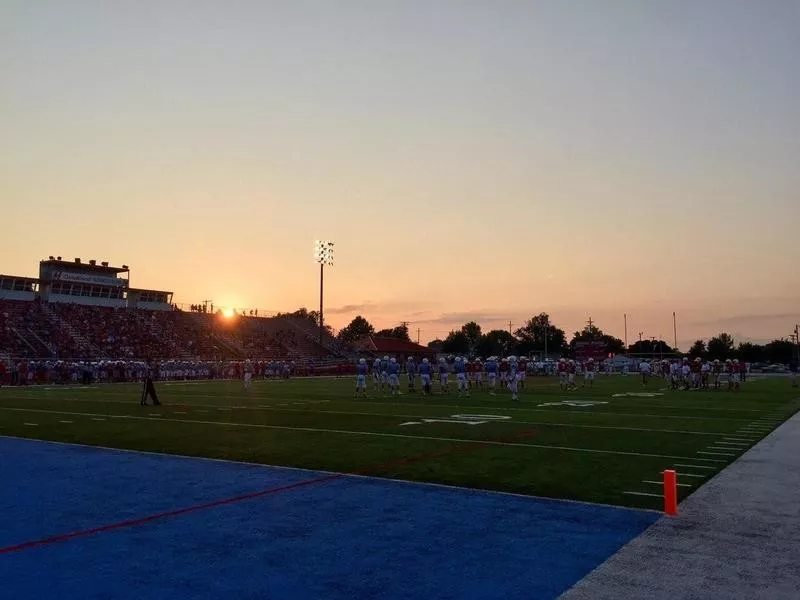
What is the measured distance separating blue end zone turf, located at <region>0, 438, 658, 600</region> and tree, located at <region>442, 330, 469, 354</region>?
144178mm

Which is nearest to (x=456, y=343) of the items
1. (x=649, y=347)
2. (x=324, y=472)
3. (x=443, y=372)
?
(x=649, y=347)

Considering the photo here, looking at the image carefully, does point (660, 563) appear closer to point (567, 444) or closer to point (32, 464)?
point (567, 444)

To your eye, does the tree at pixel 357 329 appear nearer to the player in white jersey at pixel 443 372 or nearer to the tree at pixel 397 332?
the tree at pixel 397 332

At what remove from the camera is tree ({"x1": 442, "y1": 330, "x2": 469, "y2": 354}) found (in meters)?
155

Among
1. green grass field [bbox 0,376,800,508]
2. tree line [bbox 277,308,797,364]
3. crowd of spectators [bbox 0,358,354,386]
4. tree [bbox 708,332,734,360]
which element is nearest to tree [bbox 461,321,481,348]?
tree line [bbox 277,308,797,364]

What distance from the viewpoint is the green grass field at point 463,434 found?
34.3ft

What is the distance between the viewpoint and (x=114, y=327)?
59281 millimetres

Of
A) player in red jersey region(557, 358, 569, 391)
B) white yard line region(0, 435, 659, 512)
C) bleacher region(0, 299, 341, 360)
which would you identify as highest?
bleacher region(0, 299, 341, 360)

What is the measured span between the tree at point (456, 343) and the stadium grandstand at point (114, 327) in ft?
262

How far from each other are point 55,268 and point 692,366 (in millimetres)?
55874

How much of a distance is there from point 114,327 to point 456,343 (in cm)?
10524

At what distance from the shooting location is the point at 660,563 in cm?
612

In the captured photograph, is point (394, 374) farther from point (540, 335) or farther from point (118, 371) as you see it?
point (540, 335)

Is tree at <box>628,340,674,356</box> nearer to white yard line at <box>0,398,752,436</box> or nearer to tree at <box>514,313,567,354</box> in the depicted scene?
tree at <box>514,313,567,354</box>
